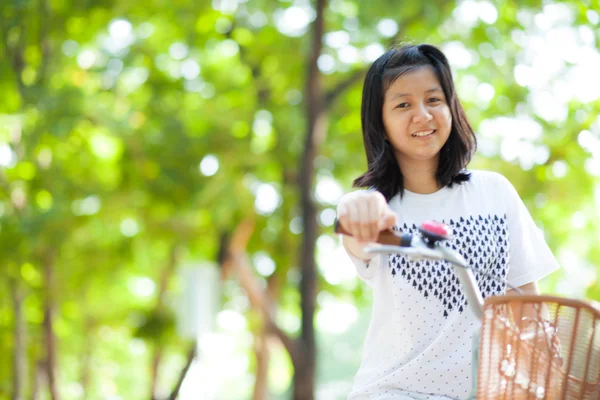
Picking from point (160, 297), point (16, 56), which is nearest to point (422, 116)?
point (16, 56)

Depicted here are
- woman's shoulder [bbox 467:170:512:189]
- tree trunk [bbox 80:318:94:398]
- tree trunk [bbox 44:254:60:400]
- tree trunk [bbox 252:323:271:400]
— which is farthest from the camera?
tree trunk [bbox 80:318:94:398]

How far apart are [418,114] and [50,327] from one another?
36.6 feet

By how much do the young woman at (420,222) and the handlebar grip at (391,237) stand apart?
33cm

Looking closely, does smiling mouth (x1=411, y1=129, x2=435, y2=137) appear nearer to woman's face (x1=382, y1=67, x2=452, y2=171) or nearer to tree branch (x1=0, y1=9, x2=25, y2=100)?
woman's face (x1=382, y1=67, x2=452, y2=171)

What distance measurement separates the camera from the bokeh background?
8859 mm

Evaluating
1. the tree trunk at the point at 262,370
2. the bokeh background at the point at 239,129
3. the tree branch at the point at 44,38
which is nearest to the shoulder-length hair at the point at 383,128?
the bokeh background at the point at 239,129

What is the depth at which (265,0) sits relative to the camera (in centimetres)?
908

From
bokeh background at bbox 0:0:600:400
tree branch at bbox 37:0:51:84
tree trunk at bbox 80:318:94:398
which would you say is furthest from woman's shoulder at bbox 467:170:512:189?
tree trunk at bbox 80:318:94:398

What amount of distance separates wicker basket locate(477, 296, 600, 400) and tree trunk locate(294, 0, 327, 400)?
22.7ft

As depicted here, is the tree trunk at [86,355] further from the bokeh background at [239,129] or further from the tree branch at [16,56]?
the tree branch at [16,56]

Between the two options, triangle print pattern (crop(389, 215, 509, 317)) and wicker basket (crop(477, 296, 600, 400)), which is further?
triangle print pattern (crop(389, 215, 509, 317))

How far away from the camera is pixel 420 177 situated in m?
2.46

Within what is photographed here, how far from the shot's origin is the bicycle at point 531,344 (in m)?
1.72

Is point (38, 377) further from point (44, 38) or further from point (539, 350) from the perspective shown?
point (539, 350)
